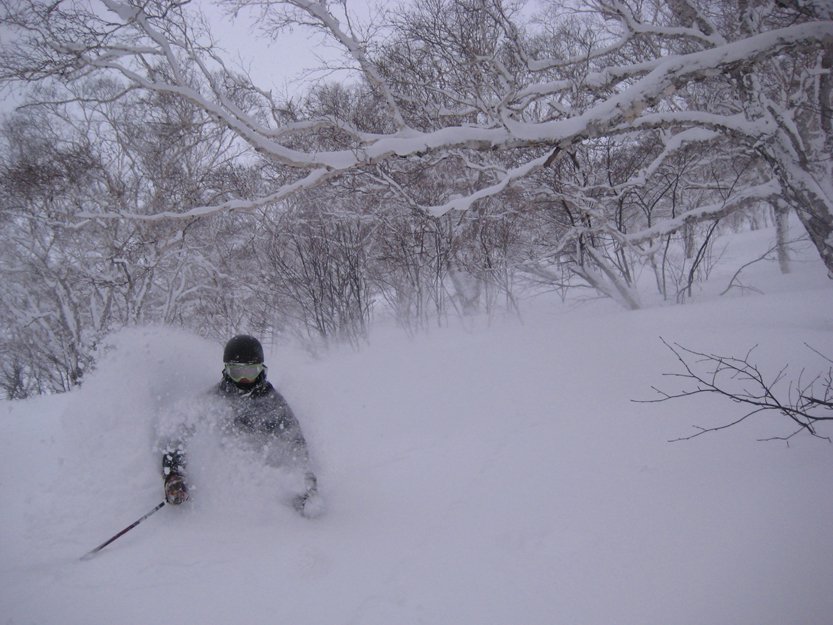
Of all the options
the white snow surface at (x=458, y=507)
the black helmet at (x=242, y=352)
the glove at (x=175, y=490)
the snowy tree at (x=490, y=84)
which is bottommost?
the white snow surface at (x=458, y=507)

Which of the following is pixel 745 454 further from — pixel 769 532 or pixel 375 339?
pixel 375 339

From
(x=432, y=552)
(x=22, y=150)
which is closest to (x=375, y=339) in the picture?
(x=432, y=552)

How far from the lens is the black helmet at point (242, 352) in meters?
3.32

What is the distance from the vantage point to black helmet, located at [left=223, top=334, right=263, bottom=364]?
10.9 ft

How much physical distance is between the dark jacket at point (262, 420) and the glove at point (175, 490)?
486mm

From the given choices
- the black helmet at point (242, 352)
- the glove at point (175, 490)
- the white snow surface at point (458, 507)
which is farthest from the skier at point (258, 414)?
the glove at point (175, 490)

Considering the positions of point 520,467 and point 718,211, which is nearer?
point 520,467

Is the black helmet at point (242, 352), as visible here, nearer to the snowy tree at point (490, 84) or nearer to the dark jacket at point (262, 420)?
the dark jacket at point (262, 420)

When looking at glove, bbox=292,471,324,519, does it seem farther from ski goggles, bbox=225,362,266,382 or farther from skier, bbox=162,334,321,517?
ski goggles, bbox=225,362,266,382

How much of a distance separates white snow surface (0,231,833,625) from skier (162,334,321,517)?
21cm

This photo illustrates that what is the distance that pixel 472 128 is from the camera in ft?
12.8

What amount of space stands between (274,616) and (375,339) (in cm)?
720

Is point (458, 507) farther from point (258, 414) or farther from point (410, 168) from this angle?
point (410, 168)

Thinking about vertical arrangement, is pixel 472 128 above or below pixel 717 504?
above
